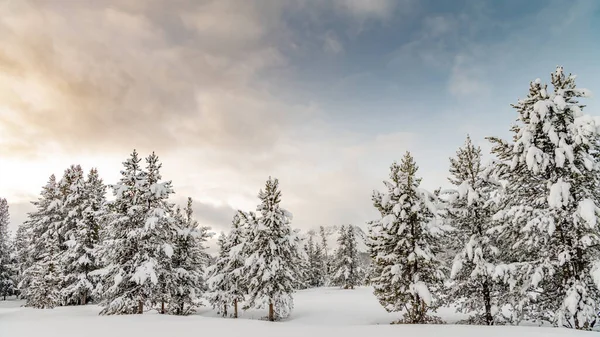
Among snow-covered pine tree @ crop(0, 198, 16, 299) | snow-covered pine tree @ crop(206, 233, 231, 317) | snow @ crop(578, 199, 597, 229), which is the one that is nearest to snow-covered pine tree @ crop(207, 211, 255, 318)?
snow-covered pine tree @ crop(206, 233, 231, 317)

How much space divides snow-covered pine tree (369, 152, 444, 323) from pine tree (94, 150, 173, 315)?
14.3m

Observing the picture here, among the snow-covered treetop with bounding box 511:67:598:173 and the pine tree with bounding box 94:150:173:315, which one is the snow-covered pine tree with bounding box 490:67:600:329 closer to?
the snow-covered treetop with bounding box 511:67:598:173

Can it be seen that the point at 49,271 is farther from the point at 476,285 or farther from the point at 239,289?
the point at 476,285

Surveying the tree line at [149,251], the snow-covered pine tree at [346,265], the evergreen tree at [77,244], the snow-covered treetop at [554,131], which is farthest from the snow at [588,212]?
the snow-covered pine tree at [346,265]

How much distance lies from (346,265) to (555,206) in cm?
4862

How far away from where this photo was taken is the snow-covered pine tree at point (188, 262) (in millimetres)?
27219

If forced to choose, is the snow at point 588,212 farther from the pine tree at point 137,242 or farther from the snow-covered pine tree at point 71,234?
the snow-covered pine tree at point 71,234

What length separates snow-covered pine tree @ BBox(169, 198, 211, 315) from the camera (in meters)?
27.2

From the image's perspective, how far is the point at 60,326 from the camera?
49.3ft

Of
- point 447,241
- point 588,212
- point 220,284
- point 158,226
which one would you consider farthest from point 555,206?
point 220,284

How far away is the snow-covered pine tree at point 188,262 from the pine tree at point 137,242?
9.05ft

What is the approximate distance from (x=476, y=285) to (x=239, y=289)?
1969cm

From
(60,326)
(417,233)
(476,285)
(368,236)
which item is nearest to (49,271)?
(60,326)

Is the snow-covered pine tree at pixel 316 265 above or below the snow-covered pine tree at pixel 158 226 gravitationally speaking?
below
